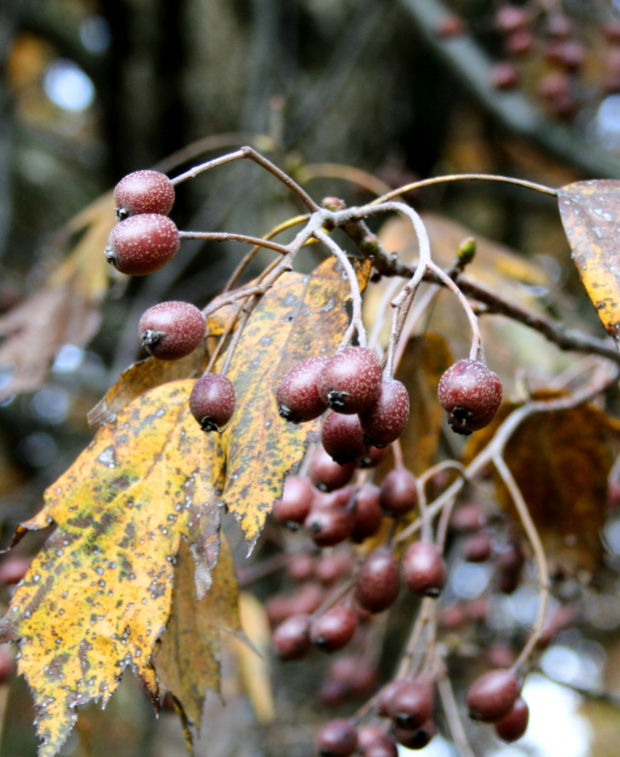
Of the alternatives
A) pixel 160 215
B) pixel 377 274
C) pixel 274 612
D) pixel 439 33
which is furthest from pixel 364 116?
pixel 160 215

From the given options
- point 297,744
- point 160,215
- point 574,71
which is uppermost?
point 160,215

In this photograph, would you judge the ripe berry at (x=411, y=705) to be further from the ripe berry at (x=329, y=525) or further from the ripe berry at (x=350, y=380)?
the ripe berry at (x=350, y=380)

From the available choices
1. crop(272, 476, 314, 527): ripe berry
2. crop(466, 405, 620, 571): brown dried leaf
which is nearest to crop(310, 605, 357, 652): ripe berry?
crop(272, 476, 314, 527): ripe berry

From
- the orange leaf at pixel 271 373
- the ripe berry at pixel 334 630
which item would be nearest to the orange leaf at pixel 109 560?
the orange leaf at pixel 271 373

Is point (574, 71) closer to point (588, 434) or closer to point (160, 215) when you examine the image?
point (588, 434)

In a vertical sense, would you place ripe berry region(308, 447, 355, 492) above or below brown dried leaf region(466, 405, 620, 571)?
above

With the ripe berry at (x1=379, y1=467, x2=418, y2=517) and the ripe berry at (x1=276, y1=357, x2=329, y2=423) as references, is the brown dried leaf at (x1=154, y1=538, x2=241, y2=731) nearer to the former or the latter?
the ripe berry at (x1=379, y1=467, x2=418, y2=517)

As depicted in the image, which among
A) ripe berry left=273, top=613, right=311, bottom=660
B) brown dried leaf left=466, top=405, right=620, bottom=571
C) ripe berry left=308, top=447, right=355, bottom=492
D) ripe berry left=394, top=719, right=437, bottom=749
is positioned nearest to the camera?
ripe berry left=308, top=447, right=355, bottom=492

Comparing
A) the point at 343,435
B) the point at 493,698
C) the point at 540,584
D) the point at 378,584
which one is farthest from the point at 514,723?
the point at 343,435
